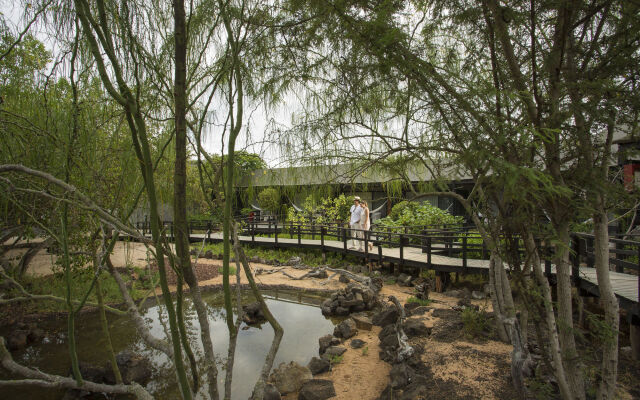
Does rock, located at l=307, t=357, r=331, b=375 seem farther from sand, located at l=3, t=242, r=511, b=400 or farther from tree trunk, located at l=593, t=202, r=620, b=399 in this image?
tree trunk, located at l=593, t=202, r=620, b=399

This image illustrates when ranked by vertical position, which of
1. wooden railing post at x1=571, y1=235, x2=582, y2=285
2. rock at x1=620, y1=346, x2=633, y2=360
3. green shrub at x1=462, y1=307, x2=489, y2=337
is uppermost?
wooden railing post at x1=571, y1=235, x2=582, y2=285

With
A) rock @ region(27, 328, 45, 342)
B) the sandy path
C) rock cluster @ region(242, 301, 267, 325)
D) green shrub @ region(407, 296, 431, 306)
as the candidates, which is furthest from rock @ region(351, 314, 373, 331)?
rock @ region(27, 328, 45, 342)

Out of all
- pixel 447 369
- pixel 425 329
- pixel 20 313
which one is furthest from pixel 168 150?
pixel 20 313

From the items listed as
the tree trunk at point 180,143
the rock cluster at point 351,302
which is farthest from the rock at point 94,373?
the tree trunk at point 180,143

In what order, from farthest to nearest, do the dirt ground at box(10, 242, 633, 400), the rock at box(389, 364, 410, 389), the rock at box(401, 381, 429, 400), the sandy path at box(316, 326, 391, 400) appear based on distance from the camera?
the sandy path at box(316, 326, 391, 400) → the rock at box(389, 364, 410, 389) → the dirt ground at box(10, 242, 633, 400) → the rock at box(401, 381, 429, 400)

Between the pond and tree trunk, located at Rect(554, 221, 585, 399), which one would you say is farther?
the pond

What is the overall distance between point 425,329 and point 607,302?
3.25m

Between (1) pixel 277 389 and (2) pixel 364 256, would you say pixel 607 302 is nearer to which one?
(1) pixel 277 389

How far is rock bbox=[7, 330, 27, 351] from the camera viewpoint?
17.5 ft

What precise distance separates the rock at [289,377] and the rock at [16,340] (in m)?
4.21

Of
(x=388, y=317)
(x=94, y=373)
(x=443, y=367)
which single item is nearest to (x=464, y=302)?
(x=388, y=317)

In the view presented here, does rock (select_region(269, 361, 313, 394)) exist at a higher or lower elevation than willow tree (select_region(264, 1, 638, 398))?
lower

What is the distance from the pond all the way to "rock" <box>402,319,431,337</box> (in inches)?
56.6

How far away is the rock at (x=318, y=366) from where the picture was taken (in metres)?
4.45
